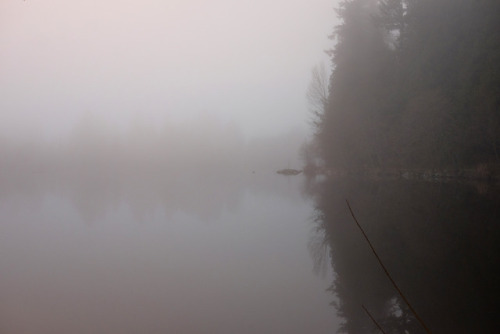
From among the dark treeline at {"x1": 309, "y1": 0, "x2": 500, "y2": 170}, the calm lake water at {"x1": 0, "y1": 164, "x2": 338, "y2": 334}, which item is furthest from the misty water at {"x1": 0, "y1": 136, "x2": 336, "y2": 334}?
the dark treeline at {"x1": 309, "y1": 0, "x2": 500, "y2": 170}

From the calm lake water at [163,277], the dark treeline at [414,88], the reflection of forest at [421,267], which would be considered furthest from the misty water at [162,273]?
the dark treeline at [414,88]

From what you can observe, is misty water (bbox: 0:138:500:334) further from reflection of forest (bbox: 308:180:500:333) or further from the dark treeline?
the dark treeline

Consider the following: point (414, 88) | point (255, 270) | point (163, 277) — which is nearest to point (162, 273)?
point (163, 277)

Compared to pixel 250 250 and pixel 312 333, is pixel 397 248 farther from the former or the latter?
pixel 312 333

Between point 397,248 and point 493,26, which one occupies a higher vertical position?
point 493,26

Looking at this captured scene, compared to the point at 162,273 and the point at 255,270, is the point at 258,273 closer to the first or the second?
the point at 255,270

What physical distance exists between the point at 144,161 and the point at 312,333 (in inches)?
2663

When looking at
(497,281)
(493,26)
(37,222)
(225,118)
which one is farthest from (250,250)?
(225,118)

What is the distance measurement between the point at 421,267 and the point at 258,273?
179cm

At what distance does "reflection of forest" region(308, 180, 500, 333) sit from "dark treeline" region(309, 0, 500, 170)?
832 cm

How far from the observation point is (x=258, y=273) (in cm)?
435

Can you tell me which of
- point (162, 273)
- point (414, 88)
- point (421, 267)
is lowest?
point (162, 273)

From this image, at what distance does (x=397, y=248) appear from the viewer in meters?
4.80

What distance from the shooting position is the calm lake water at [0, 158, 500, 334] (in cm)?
299
